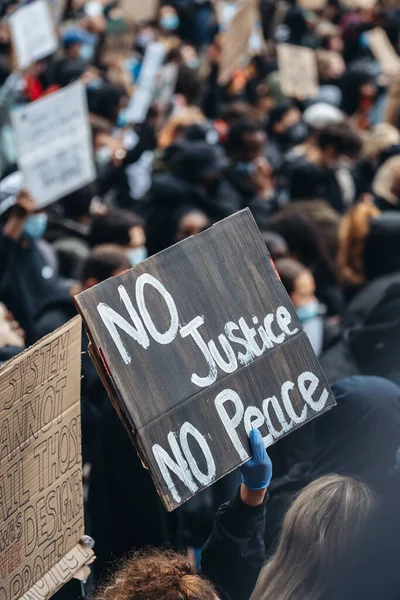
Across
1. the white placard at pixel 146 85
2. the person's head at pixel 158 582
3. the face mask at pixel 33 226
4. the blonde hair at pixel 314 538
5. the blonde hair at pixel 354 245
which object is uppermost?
the person's head at pixel 158 582

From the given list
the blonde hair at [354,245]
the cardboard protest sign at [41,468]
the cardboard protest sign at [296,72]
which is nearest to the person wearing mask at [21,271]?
the blonde hair at [354,245]

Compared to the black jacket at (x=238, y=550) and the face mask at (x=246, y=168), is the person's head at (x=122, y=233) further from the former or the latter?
the black jacket at (x=238, y=550)

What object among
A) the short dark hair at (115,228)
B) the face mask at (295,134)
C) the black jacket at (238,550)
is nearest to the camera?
the black jacket at (238,550)

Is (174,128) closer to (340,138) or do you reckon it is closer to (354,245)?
(340,138)

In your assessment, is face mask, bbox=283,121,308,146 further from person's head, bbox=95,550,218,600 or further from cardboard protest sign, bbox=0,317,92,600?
person's head, bbox=95,550,218,600

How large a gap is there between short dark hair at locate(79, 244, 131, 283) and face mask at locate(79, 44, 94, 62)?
18.1 feet

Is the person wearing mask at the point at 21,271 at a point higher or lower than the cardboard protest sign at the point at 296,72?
higher

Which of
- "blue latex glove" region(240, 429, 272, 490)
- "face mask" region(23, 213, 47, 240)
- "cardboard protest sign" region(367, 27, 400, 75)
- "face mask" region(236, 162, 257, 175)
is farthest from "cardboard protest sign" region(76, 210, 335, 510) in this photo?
"cardboard protest sign" region(367, 27, 400, 75)

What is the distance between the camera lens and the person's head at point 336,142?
6.72m

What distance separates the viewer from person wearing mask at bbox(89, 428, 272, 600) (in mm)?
2033

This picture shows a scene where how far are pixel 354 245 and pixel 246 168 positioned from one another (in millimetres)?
1685

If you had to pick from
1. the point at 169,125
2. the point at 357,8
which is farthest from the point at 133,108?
the point at 357,8

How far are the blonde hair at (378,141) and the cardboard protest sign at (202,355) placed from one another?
15.3ft

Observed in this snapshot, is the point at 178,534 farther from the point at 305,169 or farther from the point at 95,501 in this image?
the point at 305,169
